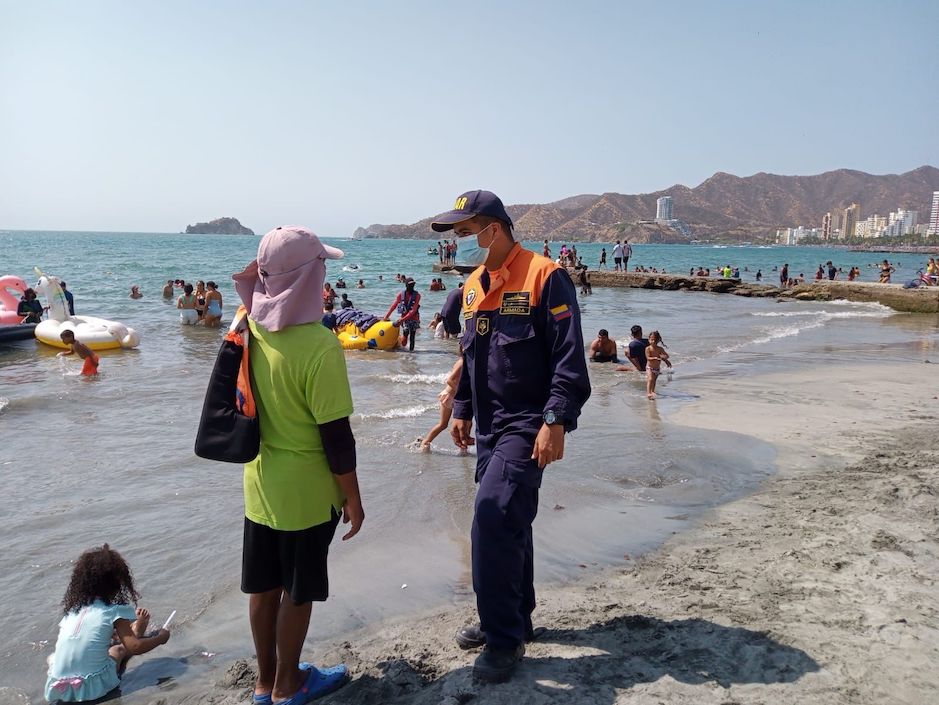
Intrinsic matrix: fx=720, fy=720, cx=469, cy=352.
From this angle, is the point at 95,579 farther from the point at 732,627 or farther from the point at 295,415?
the point at 732,627

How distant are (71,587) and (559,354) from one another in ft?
8.72

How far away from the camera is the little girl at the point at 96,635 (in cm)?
329

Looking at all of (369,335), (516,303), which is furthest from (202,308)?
(516,303)

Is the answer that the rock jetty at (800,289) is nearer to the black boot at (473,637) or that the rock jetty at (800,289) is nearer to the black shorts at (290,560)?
the black boot at (473,637)

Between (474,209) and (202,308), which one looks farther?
(202,308)

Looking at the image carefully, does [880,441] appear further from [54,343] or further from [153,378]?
[54,343]

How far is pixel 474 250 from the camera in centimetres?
339

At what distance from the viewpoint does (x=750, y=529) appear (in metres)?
4.90

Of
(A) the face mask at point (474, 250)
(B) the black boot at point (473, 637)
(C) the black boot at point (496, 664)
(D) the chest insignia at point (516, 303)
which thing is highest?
(A) the face mask at point (474, 250)

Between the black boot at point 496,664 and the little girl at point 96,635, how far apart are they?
1.70 meters

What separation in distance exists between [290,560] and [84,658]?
1308 millimetres

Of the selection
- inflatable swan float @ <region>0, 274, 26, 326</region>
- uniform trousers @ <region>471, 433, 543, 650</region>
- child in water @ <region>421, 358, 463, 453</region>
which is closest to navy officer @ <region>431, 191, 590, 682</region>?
uniform trousers @ <region>471, 433, 543, 650</region>

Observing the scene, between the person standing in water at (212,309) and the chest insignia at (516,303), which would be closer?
the chest insignia at (516,303)

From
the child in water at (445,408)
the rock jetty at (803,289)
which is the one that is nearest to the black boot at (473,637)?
the child in water at (445,408)
